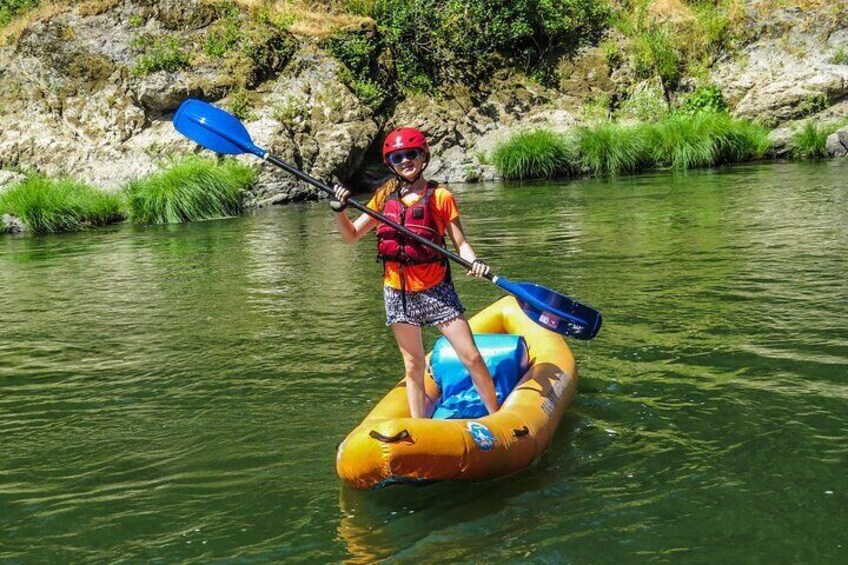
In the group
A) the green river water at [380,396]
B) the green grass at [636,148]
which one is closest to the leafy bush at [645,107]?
the green grass at [636,148]

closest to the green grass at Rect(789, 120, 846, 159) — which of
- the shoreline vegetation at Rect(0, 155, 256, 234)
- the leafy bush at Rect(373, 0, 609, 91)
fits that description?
the leafy bush at Rect(373, 0, 609, 91)

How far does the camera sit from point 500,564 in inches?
117

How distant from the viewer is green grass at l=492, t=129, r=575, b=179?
1767cm

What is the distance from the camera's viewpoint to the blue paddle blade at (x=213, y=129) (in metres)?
4.88

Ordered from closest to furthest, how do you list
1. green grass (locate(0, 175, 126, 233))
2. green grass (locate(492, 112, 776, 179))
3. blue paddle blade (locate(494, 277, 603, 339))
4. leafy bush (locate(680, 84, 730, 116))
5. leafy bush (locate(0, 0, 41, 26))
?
blue paddle blade (locate(494, 277, 603, 339)) → green grass (locate(0, 175, 126, 233)) → green grass (locate(492, 112, 776, 179)) → leafy bush (locate(680, 84, 730, 116)) → leafy bush (locate(0, 0, 41, 26))

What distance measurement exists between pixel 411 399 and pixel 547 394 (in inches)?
24.9

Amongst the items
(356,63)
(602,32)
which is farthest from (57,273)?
(602,32)

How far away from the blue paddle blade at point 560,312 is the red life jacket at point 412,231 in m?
0.50

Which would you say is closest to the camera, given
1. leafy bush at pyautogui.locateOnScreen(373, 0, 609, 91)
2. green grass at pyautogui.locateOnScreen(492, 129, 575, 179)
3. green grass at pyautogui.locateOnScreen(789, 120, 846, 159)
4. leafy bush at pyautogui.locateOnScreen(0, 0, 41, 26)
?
green grass at pyautogui.locateOnScreen(789, 120, 846, 159)

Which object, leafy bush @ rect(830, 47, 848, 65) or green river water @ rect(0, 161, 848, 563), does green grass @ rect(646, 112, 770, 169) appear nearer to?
leafy bush @ rect(830, 47, 848, 65)

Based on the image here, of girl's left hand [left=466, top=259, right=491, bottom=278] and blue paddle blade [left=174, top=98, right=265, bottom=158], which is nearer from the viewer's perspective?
girl's left hand [left=466, top=259, right=491, bottom=278]

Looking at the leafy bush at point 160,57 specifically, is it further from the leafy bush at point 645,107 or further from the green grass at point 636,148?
the leafy bush at point 645,107

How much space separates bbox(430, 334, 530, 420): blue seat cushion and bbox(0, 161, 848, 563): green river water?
40 cm

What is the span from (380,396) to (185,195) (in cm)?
1049
